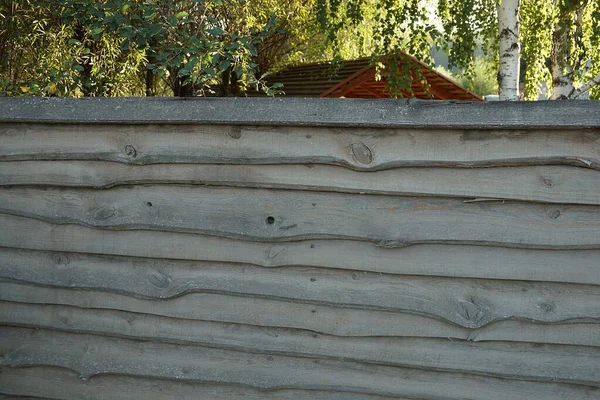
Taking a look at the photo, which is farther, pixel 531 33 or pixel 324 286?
pixel 531 33

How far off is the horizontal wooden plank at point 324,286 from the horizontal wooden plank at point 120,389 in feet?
0.99

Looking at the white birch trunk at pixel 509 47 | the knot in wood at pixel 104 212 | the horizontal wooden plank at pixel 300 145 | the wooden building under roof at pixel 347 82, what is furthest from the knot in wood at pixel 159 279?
the wooden building under roof at pixel 347 82

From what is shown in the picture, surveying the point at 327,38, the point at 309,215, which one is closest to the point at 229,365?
the point at 309,215

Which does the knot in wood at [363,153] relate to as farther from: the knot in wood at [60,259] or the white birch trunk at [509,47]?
the white birch trunk at [509,47]

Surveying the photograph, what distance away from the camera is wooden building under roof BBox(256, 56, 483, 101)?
46.6ft

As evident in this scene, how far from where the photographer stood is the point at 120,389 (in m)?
2.59

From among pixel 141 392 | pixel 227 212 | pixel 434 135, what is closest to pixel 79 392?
pixel 141 392

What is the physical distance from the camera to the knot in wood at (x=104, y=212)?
8.21ft

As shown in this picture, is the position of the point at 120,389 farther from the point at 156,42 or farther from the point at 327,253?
the point at 156,42

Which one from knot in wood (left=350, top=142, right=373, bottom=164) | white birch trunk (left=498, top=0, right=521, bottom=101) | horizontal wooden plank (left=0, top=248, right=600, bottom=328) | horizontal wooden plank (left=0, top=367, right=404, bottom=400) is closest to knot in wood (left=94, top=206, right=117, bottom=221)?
horizontal wooden plank (left=0, top=248, right=600, bottom=328)

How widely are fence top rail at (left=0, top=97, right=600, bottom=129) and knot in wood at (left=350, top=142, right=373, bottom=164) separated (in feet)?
0.22

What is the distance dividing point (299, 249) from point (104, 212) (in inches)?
25.8

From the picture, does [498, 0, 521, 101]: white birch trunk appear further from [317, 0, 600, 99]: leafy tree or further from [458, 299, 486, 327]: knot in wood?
[458, 299, 486, 327]: knot in wood

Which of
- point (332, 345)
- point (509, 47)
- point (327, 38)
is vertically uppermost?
point (327, 38)
